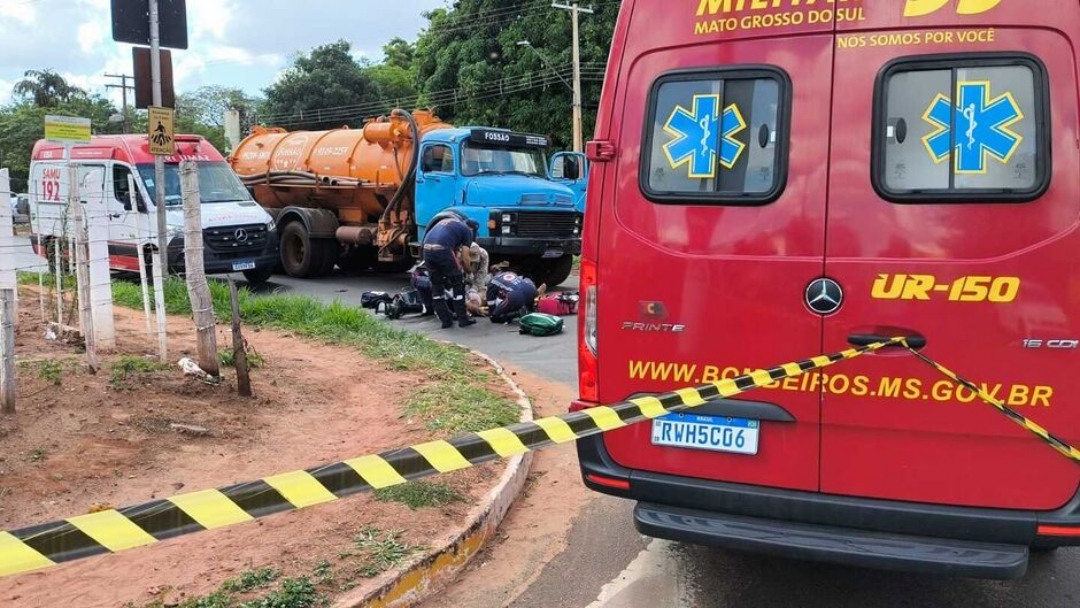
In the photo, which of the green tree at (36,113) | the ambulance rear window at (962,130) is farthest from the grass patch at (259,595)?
the green tree at (36,113)

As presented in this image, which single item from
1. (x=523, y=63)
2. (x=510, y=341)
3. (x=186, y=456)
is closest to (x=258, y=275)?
(x=510, y=341)

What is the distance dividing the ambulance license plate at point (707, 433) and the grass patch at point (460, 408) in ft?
7.44

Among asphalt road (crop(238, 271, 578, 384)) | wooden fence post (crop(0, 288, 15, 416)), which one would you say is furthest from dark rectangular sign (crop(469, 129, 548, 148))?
wooden fence post (crop(0, 288, 15, 416))

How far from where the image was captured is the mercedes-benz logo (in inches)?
120

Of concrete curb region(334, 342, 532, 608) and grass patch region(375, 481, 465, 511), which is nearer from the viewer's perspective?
concrete curb region(334, 342, 532, 608)

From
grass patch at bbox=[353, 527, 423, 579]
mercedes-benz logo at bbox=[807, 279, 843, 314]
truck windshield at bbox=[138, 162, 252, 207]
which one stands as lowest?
grass patch at bbox=[353, 527, 423, 579]

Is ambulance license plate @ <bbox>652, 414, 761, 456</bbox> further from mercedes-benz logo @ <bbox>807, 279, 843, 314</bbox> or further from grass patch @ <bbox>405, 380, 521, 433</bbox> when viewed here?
grass patch @ <bbox>405, 380, 521, 433</bbox>

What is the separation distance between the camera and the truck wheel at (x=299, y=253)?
616 inches

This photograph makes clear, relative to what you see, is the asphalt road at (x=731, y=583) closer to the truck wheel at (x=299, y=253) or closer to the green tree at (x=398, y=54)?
the truck wheel at (x=299, y=253)

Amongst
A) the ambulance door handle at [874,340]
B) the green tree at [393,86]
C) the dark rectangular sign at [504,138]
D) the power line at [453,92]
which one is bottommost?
the ambulance door handle at [874,340]

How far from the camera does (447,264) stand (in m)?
10.2

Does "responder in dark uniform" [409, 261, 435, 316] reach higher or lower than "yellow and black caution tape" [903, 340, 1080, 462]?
lower

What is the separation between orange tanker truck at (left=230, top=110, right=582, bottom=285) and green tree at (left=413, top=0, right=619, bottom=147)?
11778mm

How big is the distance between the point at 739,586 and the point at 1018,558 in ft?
3.90
